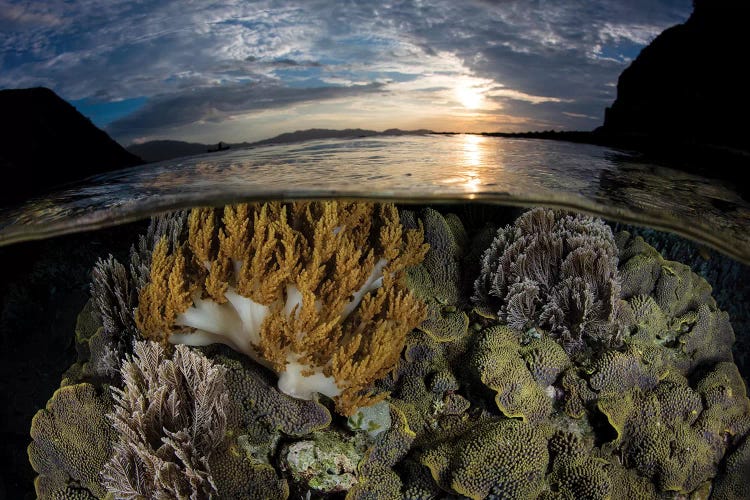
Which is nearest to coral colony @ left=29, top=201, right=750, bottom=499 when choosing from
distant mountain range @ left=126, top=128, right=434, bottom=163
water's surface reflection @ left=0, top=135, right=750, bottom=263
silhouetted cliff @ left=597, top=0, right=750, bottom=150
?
water's surface reflection @ left=0, top=135, right=750, bottom=263

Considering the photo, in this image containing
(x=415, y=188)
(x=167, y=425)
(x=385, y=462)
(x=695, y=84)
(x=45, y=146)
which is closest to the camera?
(x=167, y=425)

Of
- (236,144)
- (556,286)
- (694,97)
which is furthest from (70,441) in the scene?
(694,97)

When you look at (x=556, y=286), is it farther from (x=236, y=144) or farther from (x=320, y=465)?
(x=236, y=144)

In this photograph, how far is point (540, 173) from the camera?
550cm

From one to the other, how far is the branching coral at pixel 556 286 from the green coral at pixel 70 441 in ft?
15.8

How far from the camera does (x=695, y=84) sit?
5.59m

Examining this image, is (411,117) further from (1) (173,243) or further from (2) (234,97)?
(1) (173,243)

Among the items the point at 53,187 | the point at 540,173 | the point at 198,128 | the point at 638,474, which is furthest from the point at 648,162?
the point at 53,187

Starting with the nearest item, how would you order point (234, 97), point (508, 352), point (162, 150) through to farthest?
point (508, 352), point (234, 97), point (162, 150)

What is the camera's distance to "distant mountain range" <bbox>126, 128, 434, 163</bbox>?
5.92m

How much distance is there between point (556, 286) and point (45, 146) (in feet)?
24.0

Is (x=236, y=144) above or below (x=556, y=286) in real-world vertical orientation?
above

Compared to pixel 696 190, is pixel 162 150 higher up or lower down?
higher up

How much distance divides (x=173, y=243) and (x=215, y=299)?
1104mm
